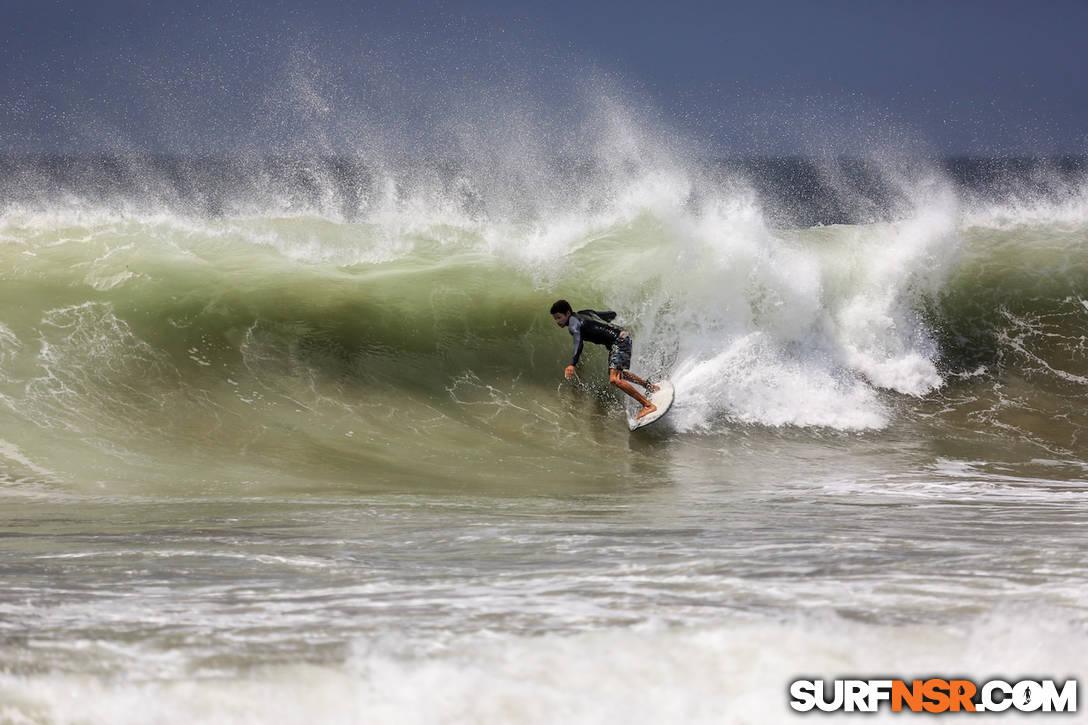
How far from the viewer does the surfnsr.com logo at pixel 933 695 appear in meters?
2.37

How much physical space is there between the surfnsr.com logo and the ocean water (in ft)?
0.24

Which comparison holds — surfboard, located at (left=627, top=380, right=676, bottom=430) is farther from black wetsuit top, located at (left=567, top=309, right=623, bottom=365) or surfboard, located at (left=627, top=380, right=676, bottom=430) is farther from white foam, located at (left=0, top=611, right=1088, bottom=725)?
white foam, located at (left=0, top=611, right=1088, bottom=725)

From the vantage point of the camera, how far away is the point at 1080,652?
2.58m

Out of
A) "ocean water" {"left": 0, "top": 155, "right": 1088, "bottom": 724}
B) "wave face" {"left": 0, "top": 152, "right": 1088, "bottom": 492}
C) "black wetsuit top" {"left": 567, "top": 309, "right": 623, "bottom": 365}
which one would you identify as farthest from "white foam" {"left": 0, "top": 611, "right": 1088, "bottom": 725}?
"black wetsuit top" {"left": 567, "top": 309, "right": 623, "bottom": 365}

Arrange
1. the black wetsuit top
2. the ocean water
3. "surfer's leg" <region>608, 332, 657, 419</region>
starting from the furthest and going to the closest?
"surfer's leg" <region>608, 332, 657, 419</region>, the black wetsuit top, the ocean water

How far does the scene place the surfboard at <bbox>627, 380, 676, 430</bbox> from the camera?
325 inches

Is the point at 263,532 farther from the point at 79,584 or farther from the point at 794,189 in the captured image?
the point at 794,189

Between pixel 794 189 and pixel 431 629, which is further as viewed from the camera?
pixel 794 189

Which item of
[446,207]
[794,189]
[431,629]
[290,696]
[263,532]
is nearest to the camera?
[290,696]

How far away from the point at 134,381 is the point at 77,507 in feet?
10.7

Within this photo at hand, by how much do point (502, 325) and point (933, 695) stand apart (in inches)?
333

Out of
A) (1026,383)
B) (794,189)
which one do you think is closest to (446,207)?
(1026,383)

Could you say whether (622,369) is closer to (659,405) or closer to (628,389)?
(628,389)

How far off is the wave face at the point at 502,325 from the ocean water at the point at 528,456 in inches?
2.2
